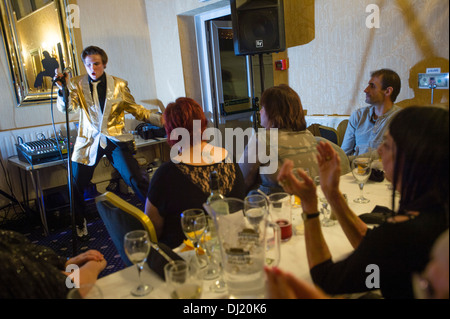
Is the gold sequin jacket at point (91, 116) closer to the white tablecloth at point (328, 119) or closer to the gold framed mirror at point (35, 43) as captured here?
the gold framed mirror at point (35, 43)

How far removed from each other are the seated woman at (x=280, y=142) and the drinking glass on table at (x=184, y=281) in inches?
43.4

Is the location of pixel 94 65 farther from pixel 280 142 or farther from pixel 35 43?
pixel 280 142

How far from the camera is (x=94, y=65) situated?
10.3 feet

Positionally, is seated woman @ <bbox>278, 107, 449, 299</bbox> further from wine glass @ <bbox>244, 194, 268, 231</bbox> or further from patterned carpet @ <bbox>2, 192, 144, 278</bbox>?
patterned carpet @ <bbox>2, 192, 144, 278</bbox>

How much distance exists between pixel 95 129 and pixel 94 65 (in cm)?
58

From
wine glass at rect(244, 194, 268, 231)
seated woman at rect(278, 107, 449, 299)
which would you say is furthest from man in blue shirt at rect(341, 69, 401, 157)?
seated woman at rect(278, 107, 449, 299)

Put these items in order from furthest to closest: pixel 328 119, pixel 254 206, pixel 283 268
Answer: pixel 328 119 < pixel 254 206 < pixel 283 268

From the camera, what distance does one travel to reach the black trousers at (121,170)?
3.15 meters

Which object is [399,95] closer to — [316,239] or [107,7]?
[316,239]

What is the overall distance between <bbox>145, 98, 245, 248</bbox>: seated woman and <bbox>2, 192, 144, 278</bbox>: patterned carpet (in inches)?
50.3

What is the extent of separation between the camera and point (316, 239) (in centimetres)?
103

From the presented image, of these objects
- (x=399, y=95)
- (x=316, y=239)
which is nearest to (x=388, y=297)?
(x=316, y=239)

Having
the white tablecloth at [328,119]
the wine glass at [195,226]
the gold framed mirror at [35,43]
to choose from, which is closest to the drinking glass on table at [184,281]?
the wine glass at [195,226]

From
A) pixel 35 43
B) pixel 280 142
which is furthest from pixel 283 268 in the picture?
pixel 35 43
